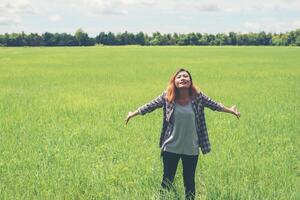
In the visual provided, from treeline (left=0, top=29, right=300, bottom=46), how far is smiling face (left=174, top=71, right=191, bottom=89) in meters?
105

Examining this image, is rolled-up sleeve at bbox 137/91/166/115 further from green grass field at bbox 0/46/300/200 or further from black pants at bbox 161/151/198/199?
green grass field at bbox 0/46/300/200

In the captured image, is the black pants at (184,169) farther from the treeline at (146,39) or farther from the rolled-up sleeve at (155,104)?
the treeline at (146,39)

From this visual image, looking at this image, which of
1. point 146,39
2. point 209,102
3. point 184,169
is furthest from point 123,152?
point 146,39

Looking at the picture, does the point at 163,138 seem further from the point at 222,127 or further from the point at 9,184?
the point at 222,127

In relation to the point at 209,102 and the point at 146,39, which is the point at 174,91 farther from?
the point at 146,39

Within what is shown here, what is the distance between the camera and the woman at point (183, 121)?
5145 mm

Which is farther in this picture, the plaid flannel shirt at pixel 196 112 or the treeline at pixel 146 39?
the treeline at pixel 146 39

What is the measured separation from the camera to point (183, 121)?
5.14 m

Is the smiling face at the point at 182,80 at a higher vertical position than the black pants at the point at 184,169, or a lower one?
higher

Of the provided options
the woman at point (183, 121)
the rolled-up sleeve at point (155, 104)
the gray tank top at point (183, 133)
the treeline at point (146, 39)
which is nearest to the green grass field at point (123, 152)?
the woman at point (183, 121)

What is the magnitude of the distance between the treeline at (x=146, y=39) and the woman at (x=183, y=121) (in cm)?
10443

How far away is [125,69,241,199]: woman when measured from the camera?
5.14 metres

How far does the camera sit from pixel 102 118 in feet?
38.5

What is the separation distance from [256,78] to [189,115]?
20.5 m
